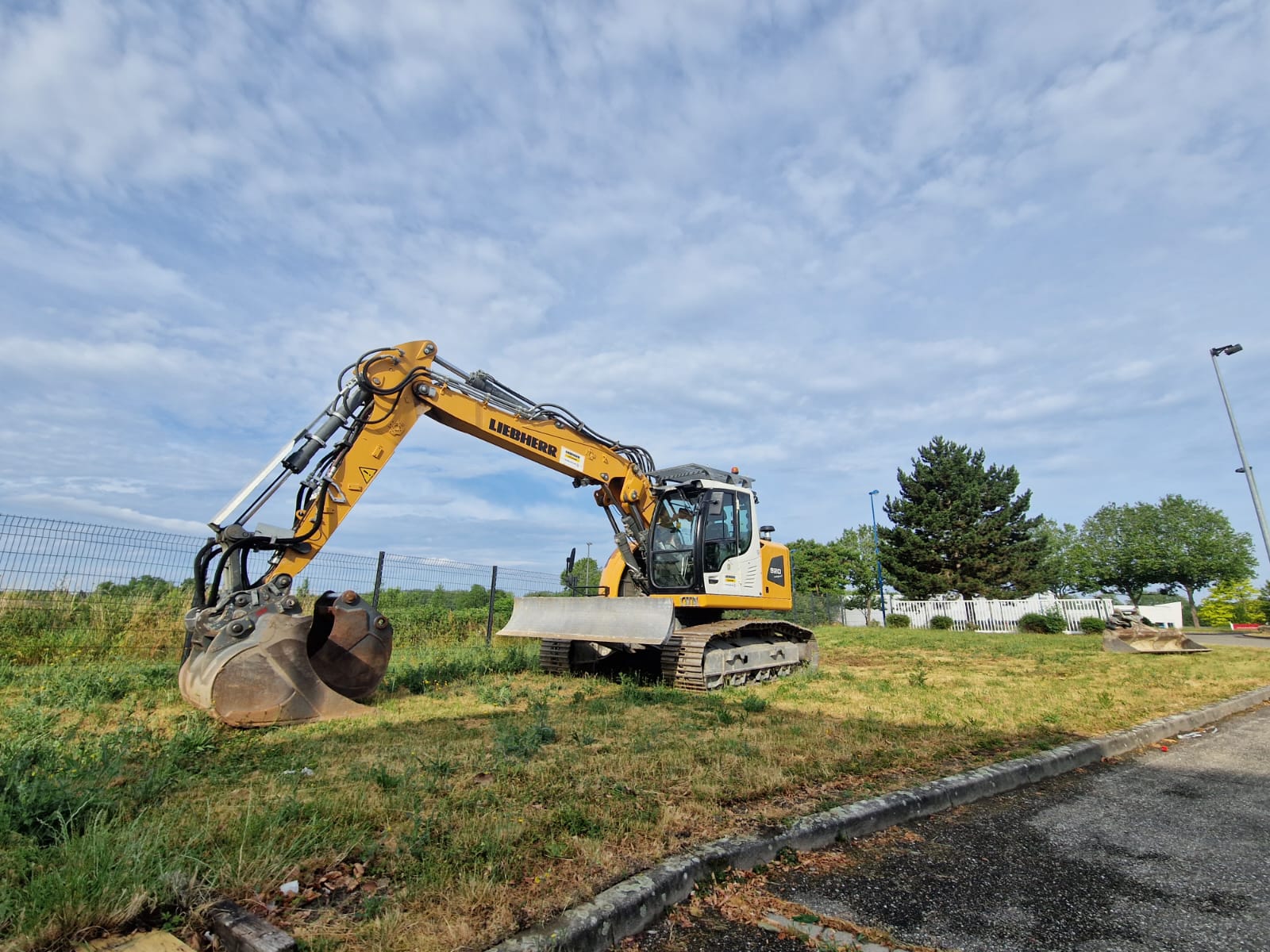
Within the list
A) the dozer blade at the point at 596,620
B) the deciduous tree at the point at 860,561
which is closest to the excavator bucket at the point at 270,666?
the dozer blade at the point at 596,620

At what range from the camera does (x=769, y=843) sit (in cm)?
327

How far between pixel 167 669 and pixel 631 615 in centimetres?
574

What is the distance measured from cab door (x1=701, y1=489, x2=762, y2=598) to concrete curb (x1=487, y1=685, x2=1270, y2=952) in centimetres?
475

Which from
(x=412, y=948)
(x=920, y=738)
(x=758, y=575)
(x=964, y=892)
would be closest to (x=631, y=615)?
(x=758, y=575)

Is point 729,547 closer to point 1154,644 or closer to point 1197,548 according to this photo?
point 1154,644

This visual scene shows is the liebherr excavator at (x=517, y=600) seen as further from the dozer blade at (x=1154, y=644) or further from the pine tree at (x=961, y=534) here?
the pine tree at (x=961, y=534)

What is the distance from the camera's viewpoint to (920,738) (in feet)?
18.5

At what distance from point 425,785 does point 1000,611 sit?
114 feet

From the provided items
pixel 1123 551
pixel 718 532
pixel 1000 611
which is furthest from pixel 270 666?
pixel 1123 551

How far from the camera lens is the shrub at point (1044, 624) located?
2702 cm

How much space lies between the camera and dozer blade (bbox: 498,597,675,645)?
8477 millimetres

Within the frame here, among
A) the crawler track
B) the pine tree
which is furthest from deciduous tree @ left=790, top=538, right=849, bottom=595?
the crawler track

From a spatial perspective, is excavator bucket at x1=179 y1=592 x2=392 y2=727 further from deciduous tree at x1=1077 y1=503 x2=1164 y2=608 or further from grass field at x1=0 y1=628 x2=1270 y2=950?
deciduous tree at x1=1077 y1=503 x2=1164 y2=608

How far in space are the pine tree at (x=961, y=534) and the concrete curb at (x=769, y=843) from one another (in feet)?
113
